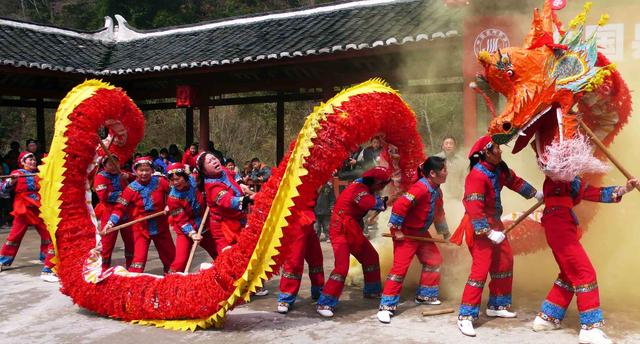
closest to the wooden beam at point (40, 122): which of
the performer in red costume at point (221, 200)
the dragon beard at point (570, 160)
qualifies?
the performer in red costume at point (221, 200)

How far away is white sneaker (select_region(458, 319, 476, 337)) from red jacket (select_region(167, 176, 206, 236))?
2.83 meters

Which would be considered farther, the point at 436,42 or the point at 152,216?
the point at 436,42

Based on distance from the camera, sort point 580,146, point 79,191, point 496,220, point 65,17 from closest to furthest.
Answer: point 580,146 → point 496,220 → point 79,191 → point 65,17

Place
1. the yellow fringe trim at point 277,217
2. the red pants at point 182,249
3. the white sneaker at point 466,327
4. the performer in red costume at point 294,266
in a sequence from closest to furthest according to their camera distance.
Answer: the yellow fringe trim at point 277,217 → the white sneaker at point 466,327 → the performer in red costume at point 294,266 → the red pants at point 182,249

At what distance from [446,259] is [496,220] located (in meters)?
1.00

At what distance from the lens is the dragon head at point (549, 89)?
449cm

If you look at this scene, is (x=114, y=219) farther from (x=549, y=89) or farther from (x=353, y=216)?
(x=549, y=89)

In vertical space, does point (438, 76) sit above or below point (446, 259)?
above

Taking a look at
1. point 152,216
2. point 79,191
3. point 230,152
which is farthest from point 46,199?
point 230,152

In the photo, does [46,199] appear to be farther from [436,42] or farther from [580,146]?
[436,42]

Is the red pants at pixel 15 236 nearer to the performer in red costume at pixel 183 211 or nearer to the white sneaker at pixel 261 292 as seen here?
the performer in red costume at pixel 183 211

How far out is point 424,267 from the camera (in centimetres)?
569

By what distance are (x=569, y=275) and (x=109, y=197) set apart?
5035 mm

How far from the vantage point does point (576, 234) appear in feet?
15.5
